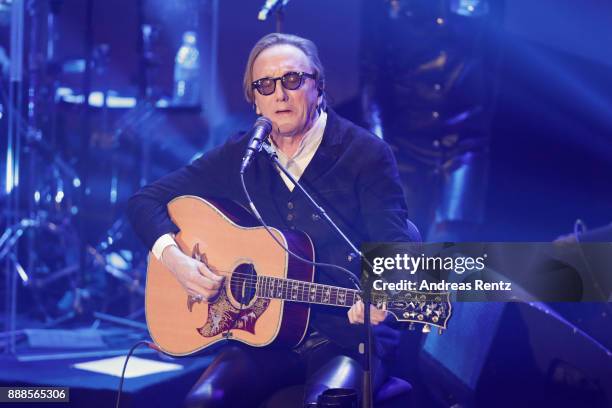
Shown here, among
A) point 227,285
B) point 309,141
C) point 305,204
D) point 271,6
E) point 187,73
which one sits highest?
point 187,73

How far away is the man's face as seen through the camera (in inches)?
117

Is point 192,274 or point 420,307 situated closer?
point 420,307

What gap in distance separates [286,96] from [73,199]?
4.25 metres

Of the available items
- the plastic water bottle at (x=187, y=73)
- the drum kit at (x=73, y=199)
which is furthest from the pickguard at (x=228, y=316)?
the plastic water bottle at (x=187, y=73)

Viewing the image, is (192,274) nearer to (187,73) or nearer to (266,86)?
(266,86)

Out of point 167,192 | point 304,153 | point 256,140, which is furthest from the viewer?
point 167,192

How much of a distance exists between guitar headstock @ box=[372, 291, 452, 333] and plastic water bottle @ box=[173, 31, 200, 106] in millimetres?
4372

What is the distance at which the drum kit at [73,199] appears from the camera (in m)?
6.08

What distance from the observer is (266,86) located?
2.98 m

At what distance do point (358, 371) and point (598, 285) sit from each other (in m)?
0.97

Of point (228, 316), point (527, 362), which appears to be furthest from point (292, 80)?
point (527, 362)

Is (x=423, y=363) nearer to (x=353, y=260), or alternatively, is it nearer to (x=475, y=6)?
(x=353, y=260)

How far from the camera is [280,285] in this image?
282 centimetres

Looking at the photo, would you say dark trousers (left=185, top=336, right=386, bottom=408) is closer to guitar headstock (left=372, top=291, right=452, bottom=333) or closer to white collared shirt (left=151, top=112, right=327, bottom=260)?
guitar headstock (left=372, top=291, right=452, bottom=333)
